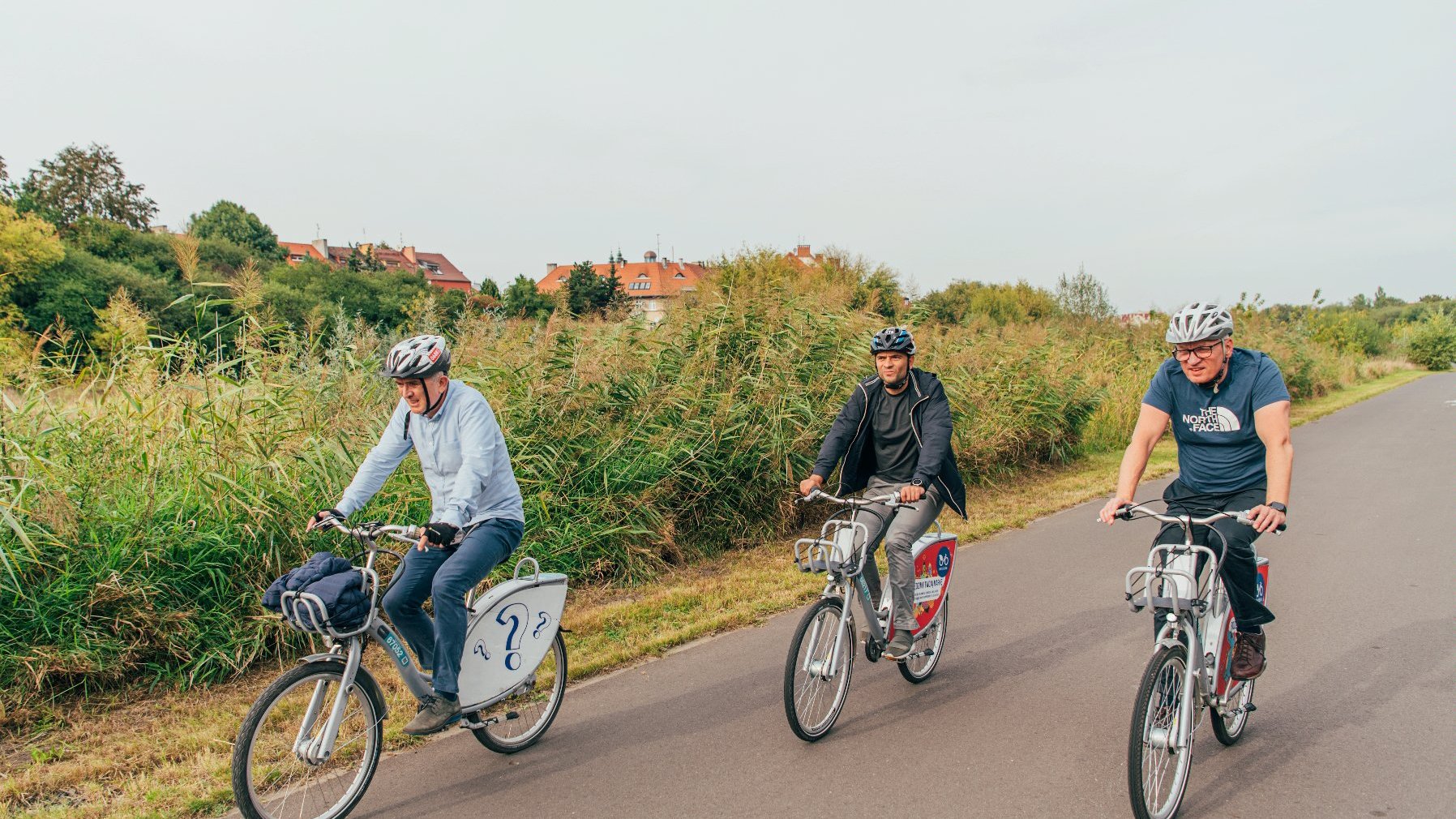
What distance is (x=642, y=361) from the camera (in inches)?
330

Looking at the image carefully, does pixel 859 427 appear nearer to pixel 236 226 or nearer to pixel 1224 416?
pixel 1224 416

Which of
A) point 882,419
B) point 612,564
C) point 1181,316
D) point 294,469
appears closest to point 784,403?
point 612,564

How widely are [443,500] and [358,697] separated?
3.01 feet

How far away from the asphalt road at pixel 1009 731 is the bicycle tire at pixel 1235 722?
0.07 metres

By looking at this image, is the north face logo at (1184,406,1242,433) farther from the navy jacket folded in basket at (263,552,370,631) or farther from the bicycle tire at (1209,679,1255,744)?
the navy jacket folded in basket at (263,552,370,631)

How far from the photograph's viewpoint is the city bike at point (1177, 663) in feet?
10.5

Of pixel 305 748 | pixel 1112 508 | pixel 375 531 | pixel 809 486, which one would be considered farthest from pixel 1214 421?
pixel 305 748

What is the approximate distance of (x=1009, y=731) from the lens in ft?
14.0

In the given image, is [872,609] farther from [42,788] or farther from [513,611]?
[42,788]

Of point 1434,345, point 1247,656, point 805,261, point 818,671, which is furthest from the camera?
point 1434,345

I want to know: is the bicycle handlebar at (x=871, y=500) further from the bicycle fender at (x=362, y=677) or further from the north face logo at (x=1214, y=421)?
the bicycle fender at (x=362, y=677)

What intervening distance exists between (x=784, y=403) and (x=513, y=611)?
5.19 metres

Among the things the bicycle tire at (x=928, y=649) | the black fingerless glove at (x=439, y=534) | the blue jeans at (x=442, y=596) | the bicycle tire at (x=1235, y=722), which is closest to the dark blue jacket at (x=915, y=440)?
the bicycle tire at (x=928, y=649)

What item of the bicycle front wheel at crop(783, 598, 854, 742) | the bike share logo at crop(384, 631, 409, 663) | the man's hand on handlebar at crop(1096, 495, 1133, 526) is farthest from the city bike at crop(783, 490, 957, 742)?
the bike share logo at crop(384, 631, 409, 663)
